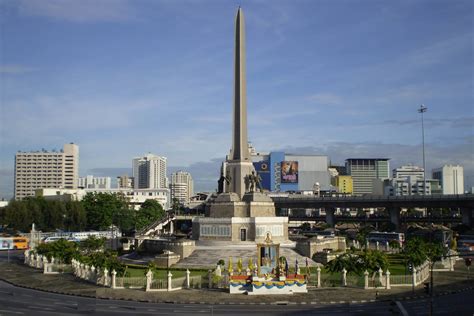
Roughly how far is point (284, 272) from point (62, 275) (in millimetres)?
20931

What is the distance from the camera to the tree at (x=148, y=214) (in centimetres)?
10844

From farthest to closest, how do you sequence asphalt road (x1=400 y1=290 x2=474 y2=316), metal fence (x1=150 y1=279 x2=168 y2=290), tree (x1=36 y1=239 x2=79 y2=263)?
tree (x1=36 y1=239 x2=79 y2=263) < metal fence (x1=150 y1=279 x2=168 y2=290) < asphalt road (x1=400 y1=290 x2=474 y2=316)

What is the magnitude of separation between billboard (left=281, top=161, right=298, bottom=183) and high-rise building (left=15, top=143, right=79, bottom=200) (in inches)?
3078

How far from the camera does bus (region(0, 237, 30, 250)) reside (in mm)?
77731

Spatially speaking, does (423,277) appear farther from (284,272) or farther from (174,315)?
(174,315)

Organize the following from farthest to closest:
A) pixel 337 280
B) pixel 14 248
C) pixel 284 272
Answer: pixel 14 248 < pixel 337 280 < pixel 284 272

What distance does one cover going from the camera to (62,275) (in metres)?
45.8

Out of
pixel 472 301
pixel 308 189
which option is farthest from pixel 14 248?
pixel 308 189

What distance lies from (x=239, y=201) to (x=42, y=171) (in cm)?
15232

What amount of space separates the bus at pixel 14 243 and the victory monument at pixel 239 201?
35194 millimetres

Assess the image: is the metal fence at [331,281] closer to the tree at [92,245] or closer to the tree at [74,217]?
the tree at [92,245]

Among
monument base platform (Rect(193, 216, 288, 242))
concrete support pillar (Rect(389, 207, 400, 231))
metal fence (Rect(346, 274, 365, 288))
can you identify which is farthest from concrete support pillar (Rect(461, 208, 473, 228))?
metal fence (Rect(346, 274, 365, 288))

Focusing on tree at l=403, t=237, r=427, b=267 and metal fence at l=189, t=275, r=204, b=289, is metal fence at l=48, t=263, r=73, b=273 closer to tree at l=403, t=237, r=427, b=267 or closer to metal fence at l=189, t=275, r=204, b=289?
metal fence at l=189, t=275, r=204, b=289

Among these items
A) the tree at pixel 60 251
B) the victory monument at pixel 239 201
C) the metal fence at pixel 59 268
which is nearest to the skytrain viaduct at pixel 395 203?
Result: the victory monument at pixel 239 201
